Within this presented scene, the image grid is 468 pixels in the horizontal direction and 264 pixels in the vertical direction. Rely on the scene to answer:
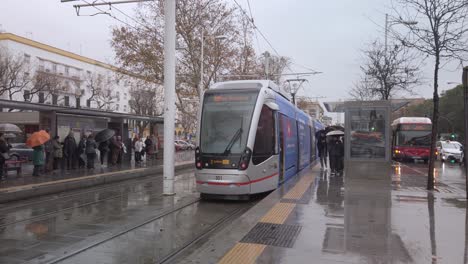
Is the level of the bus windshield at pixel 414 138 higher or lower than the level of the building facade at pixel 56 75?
lower

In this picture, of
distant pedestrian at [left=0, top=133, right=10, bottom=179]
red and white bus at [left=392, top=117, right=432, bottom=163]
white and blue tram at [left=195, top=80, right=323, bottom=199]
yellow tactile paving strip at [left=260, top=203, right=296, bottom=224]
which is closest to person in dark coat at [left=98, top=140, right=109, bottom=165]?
distant pedestrian at [left=0, top=133, right=10, bottom=179]

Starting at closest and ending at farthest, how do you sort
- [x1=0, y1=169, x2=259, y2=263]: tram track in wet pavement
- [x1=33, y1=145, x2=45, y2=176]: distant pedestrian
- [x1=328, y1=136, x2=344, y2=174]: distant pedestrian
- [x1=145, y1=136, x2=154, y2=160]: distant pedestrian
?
[x1=0, y1=169, x2=259, y2=263]: tram track in wet pavement
[x1=33, y1=145, x2=45, y2=176]: distant pedestrian
[x1=328, y1=136, x2=344, y2=174]: distant pedestrian
[x1=145, y1=136, x2=154, y2=160]: distant pedestrian

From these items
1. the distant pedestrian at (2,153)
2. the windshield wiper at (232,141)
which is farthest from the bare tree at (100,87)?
the windshield wiper at (232,141)

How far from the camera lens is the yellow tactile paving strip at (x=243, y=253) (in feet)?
17.2

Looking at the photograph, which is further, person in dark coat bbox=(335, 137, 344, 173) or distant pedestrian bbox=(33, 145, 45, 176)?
person in dark coat bbox=(335, 137, 344, 173)

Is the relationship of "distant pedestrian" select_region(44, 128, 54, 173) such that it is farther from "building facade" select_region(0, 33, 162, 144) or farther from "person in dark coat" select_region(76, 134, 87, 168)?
"person in dark coat" select_region(76, 134, 87, 168)

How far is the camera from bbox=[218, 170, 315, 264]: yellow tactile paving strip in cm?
532

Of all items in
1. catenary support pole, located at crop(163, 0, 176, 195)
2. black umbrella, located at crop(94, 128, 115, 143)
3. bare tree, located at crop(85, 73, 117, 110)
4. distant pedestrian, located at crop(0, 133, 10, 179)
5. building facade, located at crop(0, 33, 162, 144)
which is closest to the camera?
catenary support pole, located at crop(163, 0, 176, 195)

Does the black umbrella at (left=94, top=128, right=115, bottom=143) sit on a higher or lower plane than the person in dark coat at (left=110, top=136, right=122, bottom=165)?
higher

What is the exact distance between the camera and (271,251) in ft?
18.4

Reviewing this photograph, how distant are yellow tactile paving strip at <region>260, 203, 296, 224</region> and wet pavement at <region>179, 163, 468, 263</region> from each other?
0.02 meters

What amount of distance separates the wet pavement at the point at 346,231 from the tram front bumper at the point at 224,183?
80cm

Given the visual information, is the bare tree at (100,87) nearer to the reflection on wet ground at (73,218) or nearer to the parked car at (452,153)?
the parked car at (452,153)

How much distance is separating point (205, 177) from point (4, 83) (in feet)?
106
